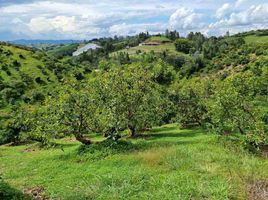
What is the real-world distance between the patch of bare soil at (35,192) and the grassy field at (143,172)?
0.32 m

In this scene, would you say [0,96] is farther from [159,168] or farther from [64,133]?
[159,168]

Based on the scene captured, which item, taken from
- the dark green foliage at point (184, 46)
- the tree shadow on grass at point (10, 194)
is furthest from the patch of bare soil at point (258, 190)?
the dark green foliage at point (184, 46)

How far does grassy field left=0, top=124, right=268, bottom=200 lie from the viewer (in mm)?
Result: 18469

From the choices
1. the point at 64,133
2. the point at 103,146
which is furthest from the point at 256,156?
the point at 64,133

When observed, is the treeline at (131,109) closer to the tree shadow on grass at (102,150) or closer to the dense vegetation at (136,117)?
the dense vegetation at (136,117)

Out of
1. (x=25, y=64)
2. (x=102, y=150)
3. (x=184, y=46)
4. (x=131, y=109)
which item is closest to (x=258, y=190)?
(x=102, y=150)

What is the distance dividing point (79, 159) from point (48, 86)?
6227cm

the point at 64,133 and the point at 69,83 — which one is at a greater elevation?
the point at 69,83

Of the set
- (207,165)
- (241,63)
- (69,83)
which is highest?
(69,83)

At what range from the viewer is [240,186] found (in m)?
18.5

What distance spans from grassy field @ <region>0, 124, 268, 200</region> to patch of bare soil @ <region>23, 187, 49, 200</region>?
32cm

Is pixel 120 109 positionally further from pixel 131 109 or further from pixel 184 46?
pixel 184 46

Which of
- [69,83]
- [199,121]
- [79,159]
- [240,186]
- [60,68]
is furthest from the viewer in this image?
[60,68]

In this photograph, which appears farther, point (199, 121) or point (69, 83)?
point (199, 121)
